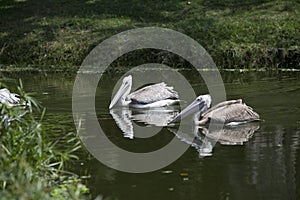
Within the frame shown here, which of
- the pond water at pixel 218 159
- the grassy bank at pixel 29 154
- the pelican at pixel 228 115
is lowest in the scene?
the pond water at pixel 218 159

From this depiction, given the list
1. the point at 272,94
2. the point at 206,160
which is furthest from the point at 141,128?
the point at 272,94

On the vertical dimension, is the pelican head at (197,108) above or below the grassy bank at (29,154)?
below

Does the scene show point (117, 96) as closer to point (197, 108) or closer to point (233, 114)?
point (197, 108)

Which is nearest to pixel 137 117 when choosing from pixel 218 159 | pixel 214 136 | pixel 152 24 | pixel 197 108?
pixel 197 108

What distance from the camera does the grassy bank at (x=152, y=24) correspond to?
54.0 feet

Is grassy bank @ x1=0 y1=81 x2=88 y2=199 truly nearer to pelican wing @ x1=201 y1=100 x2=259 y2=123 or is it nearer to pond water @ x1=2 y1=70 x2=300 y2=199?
pond water @ x1=2 y1=70 x2=300 y2=199

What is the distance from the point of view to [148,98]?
39.4ft

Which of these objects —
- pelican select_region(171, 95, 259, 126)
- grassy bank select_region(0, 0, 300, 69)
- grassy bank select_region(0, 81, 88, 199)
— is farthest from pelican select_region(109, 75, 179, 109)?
grassy bank select_region(0, 81, 88, 199)

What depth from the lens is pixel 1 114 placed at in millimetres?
5984

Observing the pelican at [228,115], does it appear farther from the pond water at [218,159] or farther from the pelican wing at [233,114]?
the pond water at [218,159]

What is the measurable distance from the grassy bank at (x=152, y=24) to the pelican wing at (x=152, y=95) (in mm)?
4297

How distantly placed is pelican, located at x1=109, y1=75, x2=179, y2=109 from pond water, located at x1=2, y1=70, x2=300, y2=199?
0.32 m

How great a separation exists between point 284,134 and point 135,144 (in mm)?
2063

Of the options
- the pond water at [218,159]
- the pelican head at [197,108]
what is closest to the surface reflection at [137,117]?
the pond water at [218,159]
